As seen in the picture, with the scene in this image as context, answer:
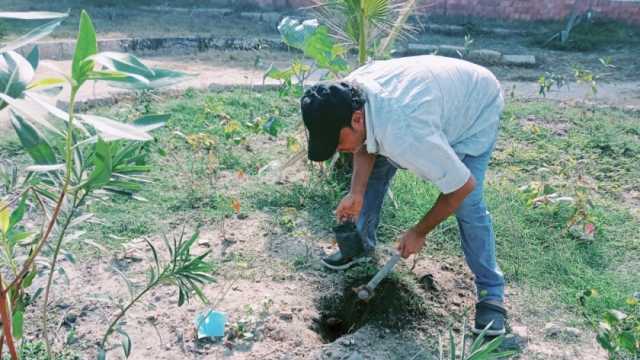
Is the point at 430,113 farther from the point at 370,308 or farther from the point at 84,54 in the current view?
the point at 84,54

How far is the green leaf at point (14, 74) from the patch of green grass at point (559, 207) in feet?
8.40

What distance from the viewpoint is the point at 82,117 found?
4.08ft

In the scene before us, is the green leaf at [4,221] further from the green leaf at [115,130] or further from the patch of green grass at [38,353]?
the patch of green grass at [38,353]

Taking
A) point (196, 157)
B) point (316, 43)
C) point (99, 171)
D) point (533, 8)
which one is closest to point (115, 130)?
point (99, 171)

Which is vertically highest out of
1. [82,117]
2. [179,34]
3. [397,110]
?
[82,117]

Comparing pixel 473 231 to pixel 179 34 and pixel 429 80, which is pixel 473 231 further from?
pixel 179 34

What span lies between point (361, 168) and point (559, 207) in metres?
1.67

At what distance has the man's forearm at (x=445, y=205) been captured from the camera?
2.39m

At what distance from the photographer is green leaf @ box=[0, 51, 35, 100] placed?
48.0 inches

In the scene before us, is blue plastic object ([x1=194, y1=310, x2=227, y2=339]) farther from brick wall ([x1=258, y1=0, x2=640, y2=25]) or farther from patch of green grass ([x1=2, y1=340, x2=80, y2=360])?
brick wall ([x1=258, y1=0, x2=640, y2=25])

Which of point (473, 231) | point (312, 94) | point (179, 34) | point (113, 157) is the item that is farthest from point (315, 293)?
point (179, 34)

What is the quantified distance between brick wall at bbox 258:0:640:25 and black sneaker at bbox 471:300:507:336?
6533 mm

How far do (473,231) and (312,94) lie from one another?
99 cm

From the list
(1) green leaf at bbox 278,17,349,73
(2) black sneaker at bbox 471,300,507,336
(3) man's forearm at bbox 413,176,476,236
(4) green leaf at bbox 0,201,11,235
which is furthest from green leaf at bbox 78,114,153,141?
(1) green leaf at bbox 278,17,349,73
